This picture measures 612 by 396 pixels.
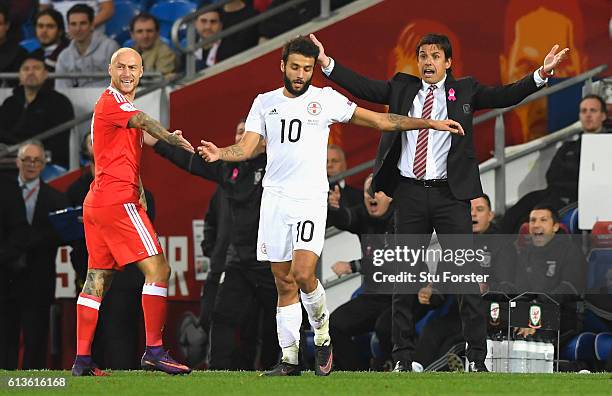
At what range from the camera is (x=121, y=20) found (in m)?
17.5

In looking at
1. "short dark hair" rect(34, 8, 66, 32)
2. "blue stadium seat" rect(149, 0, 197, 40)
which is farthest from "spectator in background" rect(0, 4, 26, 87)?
"blue stadium seat" rect(149, 0, 197, 40)

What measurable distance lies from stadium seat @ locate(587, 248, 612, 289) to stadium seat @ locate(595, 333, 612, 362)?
0.43 m

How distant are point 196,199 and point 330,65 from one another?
15.0 ft

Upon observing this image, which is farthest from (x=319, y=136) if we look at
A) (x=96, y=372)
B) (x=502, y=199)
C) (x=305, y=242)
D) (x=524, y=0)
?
(x=524, y=0)

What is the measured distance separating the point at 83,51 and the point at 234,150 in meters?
6.88

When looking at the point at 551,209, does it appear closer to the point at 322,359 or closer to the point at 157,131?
the point at 322,359

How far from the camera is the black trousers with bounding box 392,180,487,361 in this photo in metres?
10.7

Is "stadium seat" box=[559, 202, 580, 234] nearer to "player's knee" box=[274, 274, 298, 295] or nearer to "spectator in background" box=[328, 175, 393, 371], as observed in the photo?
"spectator in background" box=[328, 175, 393, 371]

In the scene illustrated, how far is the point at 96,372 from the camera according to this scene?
10234mm

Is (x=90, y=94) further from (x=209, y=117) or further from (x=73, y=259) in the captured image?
(x=73, y=259)

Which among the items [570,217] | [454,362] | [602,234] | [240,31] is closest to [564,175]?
[570,217]

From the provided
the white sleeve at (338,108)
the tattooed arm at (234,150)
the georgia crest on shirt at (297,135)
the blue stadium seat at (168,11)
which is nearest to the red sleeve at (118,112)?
the tattooed arm at (234,150)

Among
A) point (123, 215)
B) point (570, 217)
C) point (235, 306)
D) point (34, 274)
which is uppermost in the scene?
point (570, 217)

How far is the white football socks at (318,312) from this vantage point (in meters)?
10.1
